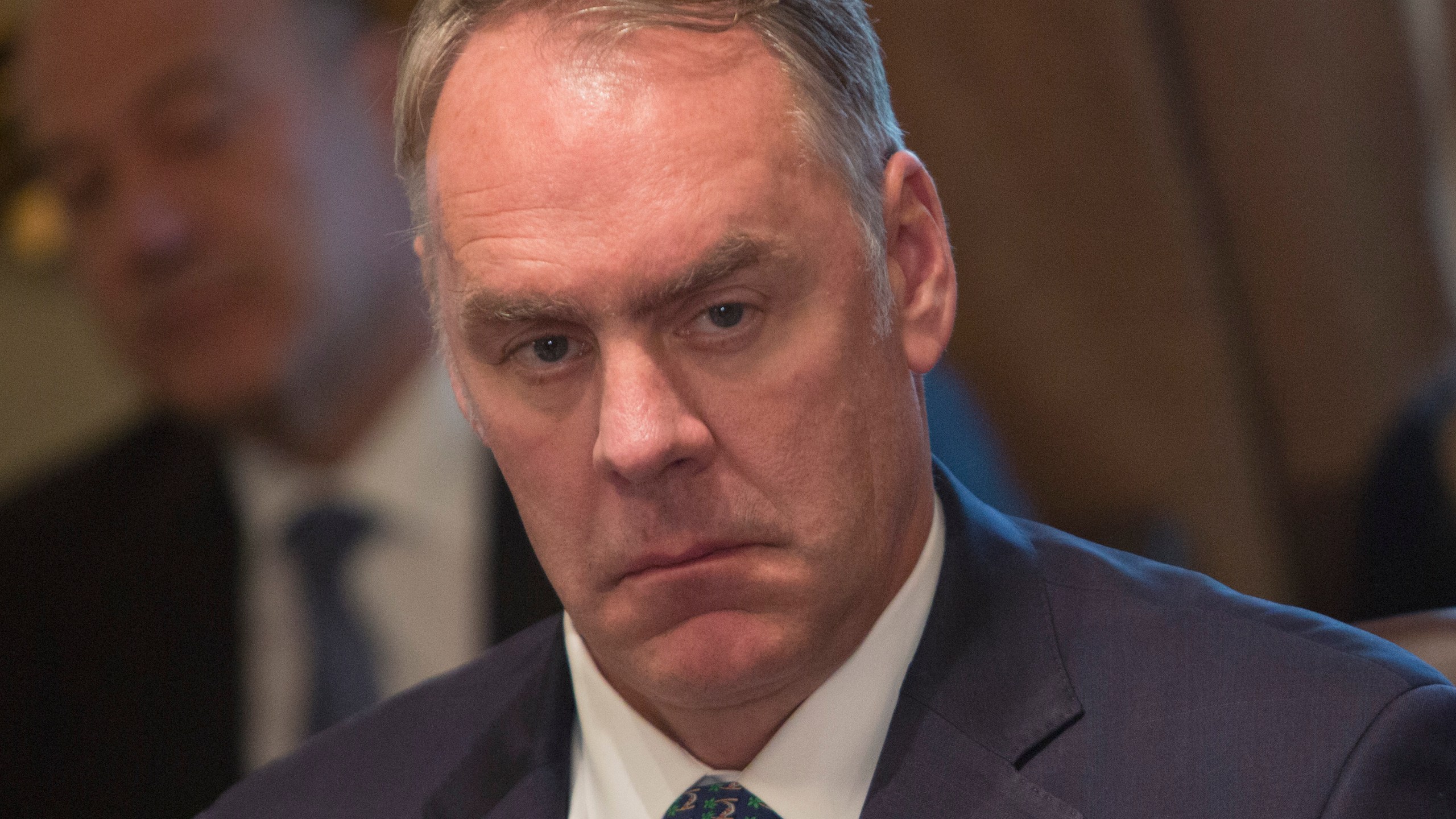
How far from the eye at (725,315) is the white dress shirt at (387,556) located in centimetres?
190

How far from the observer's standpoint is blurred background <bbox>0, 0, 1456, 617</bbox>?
8.52 feet

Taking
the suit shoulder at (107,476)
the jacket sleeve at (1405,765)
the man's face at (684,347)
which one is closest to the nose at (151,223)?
the suit shoulder at (107,476)

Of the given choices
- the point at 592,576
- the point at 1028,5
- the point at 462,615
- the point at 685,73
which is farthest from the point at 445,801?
the point at 1028,5

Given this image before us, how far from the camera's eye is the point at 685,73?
4.80ft

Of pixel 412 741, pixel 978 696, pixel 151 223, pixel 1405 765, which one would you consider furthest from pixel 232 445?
pixel 1405 765

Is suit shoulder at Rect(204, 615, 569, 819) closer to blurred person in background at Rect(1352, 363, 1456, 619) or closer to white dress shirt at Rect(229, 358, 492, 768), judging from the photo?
white dress shirt at Rect(229, 358, 492, 768)

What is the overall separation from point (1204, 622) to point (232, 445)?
2581 millimetres

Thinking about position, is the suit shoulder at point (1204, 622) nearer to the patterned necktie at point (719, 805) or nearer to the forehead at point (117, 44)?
the patterned necktie at point (719, 805)

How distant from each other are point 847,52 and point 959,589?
Result: 2.13 feet

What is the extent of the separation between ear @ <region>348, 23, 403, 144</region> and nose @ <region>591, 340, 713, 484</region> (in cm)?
206

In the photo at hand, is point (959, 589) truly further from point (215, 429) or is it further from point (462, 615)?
point (215, 429)

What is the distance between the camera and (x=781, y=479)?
146 cm

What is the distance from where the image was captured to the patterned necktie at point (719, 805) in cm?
159

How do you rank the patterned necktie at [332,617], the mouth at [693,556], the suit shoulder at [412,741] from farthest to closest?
the patterned necktie at [332,617], the suit shoulder at [412,741], the mouth at [693,556]
